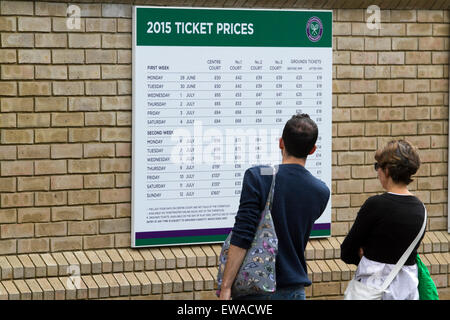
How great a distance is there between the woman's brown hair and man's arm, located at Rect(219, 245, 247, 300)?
860 millimetres

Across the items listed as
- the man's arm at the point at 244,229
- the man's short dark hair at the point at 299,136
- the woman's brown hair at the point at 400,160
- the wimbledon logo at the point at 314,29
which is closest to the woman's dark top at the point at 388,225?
the woman's brown hair at the point at 400,160

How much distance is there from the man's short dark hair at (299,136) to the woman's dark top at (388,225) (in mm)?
429

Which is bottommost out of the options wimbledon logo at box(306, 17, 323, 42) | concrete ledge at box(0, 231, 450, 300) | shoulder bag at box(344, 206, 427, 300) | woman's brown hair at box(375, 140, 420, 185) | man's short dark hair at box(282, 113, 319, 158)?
concrete ledge at box(0, 231, 450, 300)

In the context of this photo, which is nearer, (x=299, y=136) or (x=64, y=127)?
(x=299, y=136)

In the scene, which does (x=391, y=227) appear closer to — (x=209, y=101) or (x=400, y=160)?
(x=400, y=160)

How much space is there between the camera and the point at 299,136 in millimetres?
5008

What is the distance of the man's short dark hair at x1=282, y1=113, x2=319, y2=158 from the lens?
5012mm

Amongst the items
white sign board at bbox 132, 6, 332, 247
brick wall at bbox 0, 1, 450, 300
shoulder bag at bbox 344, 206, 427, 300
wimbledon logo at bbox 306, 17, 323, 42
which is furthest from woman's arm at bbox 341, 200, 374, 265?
wimbledon logo at bbox 306, 17, 323, 42

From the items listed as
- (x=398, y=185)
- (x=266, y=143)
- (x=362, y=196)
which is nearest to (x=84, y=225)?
(x=266, y=143)

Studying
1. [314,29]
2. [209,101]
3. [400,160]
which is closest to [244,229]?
[400,160]

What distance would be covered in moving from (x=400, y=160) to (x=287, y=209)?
63 cm

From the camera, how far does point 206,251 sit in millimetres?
7570

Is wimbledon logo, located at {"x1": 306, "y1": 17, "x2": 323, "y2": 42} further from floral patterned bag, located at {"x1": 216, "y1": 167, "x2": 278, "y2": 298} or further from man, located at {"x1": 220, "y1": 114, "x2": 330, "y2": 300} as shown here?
floral patterned bag, located at {"x1": 216, "y1": 167, "x2": 278, "y2": 298}

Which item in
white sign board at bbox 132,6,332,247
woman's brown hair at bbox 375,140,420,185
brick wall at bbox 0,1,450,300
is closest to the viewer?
woman's brown hair at bbox 375,140,420,185
